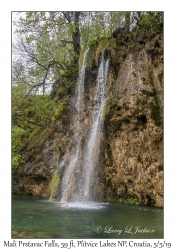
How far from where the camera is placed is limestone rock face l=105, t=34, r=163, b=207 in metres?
13.9

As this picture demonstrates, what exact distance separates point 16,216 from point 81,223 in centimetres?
278

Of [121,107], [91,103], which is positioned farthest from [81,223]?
[91,103]

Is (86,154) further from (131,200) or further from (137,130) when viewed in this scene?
(131,200)

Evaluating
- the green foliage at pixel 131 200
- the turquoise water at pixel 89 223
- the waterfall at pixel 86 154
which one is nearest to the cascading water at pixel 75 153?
the waterfall at pixel 86 154

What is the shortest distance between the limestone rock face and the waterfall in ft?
2.36

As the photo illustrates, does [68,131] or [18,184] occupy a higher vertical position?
[68,131]

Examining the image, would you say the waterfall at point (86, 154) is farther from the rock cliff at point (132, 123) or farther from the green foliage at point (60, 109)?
the green foliage at point (60, 109)

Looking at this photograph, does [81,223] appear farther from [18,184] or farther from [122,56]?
[18,184]

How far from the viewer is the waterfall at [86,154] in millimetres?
15883

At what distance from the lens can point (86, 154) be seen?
16703 millimetres

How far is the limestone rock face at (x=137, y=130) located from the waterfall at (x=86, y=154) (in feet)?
2.36

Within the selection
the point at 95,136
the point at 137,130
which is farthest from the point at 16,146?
the point at 137,130

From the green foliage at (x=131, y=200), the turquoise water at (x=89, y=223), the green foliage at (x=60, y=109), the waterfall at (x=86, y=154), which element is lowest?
the green foliage at (x=131, y=200)

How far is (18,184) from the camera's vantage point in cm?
2294
